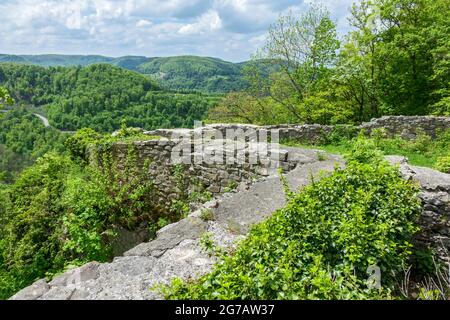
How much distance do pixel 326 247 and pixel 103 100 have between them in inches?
2799

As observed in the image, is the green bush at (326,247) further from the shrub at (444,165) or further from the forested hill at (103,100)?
the forested hill at (103,100)

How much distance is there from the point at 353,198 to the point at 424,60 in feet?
52.7

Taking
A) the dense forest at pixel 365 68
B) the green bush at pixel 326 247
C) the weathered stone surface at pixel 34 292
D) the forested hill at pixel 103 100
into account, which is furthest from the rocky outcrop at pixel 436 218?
the forested hill at pixel 103 100

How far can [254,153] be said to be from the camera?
723 centimetres

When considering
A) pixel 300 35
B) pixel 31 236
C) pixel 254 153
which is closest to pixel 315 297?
pixel 254 153

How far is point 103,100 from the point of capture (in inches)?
2653

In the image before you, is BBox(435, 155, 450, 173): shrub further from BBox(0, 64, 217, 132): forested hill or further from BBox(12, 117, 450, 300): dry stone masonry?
BBox(0, 64, 217, 132): forested hill

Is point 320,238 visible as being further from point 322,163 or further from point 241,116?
point 241,116

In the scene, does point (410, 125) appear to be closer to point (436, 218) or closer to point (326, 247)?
point (436, 218)

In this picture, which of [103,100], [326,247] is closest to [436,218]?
[326,247]

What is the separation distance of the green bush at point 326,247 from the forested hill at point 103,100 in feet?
177

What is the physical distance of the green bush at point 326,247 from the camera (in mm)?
2551

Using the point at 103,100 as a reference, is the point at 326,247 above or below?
below

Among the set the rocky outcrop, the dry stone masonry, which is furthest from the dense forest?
the rocky outcrop
